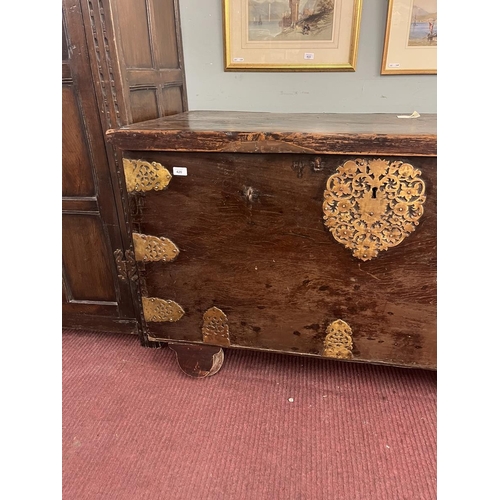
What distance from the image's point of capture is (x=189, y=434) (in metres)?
1.16

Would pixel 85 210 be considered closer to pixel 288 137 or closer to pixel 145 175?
pixel 145 175

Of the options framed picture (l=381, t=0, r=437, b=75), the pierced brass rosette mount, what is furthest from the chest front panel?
framed picture (l=381, t=0, r=437, b=75)

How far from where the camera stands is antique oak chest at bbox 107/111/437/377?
101cm

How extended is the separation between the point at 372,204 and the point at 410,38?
2.60 ft

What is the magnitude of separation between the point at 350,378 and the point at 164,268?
70 centimetres

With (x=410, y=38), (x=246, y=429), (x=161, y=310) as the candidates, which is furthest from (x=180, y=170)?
(x=410, y=38)

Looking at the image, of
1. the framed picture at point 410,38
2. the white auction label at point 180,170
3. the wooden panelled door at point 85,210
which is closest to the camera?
the white auction label at point 180,170

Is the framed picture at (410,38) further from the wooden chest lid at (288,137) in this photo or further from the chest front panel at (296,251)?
the chest front panel at (296,251)

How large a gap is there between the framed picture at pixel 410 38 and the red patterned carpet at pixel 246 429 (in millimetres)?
1062

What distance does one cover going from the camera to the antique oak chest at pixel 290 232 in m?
1.01

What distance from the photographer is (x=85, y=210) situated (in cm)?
139

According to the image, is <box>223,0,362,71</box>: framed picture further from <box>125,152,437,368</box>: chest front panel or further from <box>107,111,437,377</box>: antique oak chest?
<box>125,152,437,368</box>: chest front panel

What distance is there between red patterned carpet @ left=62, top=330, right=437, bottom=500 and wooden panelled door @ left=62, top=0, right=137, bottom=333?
0.54 ft

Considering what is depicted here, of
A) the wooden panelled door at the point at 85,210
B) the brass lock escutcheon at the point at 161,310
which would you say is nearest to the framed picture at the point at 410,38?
the wooden panelled door at the point at 85,210
